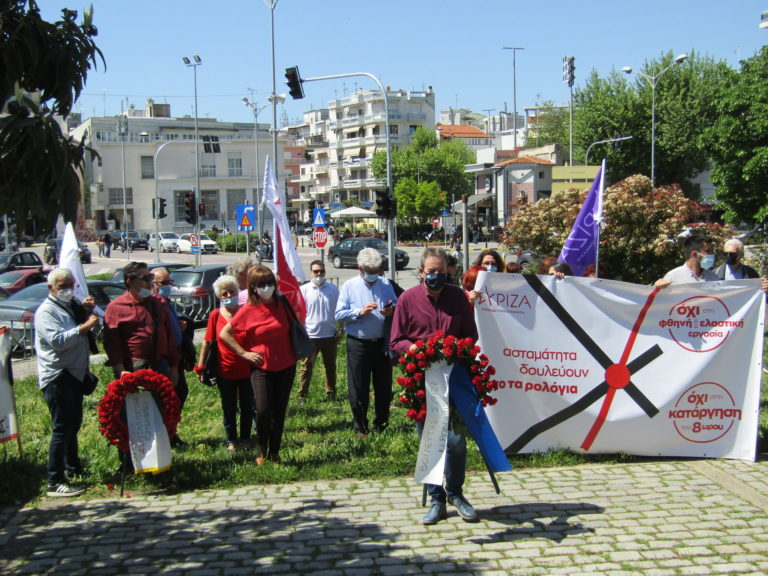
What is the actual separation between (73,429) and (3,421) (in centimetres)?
100

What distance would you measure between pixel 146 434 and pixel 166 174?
82.5 meters

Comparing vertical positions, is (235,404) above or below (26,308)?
below

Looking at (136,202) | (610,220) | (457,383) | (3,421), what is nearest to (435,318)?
(457,383)

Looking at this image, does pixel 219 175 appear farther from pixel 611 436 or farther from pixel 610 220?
pixel 611 436

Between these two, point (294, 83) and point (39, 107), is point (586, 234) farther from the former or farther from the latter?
point (294, 83)

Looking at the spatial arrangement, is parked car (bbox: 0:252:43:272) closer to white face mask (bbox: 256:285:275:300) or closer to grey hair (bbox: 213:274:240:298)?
grey hair (bbox: 213:274:240:298)

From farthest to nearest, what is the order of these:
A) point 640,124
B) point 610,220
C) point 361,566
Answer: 1. point 640,124
2. point 610,220
3. point 361,566

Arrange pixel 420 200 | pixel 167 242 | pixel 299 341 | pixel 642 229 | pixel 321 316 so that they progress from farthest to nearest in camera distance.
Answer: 1. pixel 420 200
2. pixel 167 242
3. pixel 642 229
4. pixel 321 316
5. pixel 299 341

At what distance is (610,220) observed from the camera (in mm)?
16906

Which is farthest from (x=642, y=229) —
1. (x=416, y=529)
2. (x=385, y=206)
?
(x=416, y=529)

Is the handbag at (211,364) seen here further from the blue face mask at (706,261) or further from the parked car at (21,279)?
the parked car at (21,279)

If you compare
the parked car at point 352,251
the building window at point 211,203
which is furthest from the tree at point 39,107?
the building window at point 211,203

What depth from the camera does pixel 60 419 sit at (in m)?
6.54

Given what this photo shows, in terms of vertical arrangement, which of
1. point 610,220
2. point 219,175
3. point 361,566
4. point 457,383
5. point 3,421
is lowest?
point 361,566
